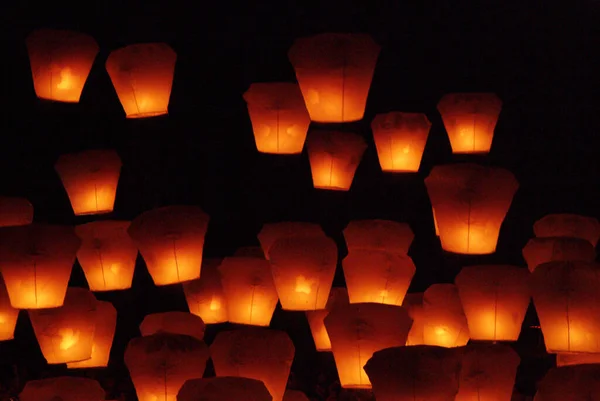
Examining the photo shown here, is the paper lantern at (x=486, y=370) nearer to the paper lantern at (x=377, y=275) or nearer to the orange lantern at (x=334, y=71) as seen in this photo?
the paper lantern at (x=377, y=275)

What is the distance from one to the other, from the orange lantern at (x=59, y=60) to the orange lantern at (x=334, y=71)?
1059 millimetres

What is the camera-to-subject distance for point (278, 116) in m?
4.64

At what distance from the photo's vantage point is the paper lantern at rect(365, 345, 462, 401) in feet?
11.8

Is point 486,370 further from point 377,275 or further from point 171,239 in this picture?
point 171,239

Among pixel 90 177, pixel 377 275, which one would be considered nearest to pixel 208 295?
pixel 90 177

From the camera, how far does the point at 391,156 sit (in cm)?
484

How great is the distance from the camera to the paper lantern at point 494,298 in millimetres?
4316

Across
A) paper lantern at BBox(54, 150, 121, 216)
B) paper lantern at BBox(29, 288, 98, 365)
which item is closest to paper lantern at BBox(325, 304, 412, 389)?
paper lantern at BBox(29, 288, 98, 365)

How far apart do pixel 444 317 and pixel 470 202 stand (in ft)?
2.86

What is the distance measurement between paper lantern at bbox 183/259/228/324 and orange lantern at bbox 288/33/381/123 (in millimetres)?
1296

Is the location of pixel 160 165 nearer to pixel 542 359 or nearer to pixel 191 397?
pixel 191 397

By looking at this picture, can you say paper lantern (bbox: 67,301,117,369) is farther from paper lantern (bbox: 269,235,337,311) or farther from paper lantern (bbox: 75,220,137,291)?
paper lantern (bbox: 269,235,337,311)

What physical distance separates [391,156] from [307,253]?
0.82m

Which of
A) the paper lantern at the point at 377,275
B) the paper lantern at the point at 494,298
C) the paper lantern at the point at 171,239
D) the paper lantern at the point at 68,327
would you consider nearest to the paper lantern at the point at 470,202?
the paper lantern at the point at 494,298
